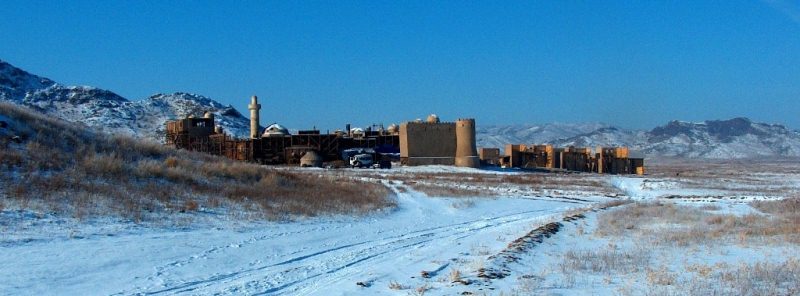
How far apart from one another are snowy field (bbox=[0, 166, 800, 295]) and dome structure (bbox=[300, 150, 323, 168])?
47260 mm

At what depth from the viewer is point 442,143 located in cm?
7162

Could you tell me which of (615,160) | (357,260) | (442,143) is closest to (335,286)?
(357,260)

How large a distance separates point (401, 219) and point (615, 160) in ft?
221

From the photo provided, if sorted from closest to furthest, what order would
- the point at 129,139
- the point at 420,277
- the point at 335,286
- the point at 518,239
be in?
the point at 335,286
the point at 420,277
the point at 518,239
the point at 129,139

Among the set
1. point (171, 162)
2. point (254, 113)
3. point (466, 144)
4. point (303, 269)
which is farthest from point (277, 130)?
point (303, 269)

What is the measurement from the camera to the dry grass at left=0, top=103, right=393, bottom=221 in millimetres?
16938

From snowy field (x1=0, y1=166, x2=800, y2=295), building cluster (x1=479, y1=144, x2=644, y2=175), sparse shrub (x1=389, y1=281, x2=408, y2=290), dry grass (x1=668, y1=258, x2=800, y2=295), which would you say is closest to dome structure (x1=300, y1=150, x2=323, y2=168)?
building cluster (x1=479, y1=144, x2=644, y2=175)

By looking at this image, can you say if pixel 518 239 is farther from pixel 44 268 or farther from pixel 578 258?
pixel 44 268

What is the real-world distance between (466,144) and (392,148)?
10.6 m

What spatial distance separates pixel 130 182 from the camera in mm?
20312

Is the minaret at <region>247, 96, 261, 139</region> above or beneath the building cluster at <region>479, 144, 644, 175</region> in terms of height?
above

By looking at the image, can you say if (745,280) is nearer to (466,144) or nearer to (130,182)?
(130,182)

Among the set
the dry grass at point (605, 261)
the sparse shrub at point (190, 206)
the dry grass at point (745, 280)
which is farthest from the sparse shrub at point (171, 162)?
the dry grass at point (745, 280)

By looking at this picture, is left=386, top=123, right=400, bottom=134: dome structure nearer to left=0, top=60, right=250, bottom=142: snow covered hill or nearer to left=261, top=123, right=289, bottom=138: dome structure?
left=261, top=123, right=289, bottom=138: dome structure
